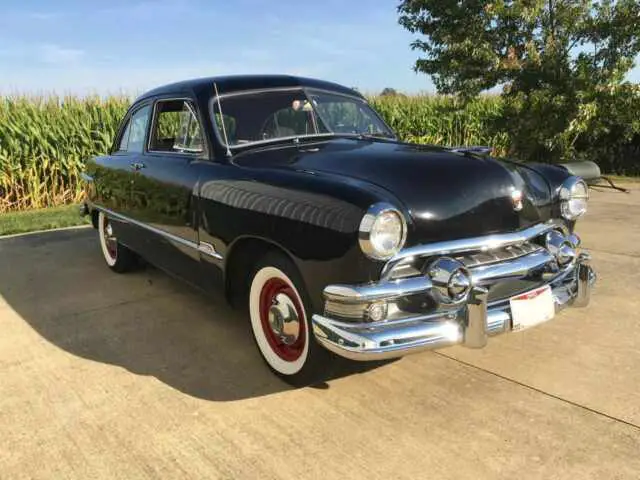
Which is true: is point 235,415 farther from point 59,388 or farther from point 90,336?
point 90,336

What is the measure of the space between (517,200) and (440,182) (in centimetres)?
46

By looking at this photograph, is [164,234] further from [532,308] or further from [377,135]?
[532,308]

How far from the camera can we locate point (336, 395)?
298 centimetres

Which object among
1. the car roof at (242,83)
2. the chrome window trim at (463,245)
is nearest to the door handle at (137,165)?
the car roof at (242,83)

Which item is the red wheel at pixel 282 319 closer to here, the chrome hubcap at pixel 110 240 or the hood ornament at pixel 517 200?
the hood ornament at pixel 517 200

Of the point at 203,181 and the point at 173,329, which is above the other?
the point at 203,181

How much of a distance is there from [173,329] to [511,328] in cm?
229

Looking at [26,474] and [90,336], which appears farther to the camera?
[90,336]

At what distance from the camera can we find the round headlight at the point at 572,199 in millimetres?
3336

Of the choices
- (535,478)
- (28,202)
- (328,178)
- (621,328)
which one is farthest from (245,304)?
(28,202)

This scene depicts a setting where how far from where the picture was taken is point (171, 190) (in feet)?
12.8

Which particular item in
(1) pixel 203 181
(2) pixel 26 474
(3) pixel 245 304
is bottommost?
(2) pixel 26 474

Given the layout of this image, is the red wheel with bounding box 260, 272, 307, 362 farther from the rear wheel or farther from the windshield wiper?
the rear wheel

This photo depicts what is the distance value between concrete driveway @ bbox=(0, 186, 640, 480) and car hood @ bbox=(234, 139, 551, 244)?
838 millimetres
